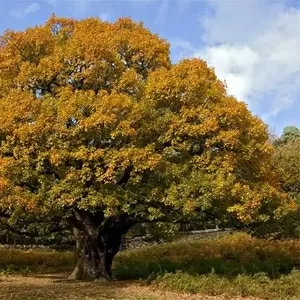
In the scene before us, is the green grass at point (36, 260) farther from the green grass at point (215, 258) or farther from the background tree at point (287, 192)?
the background tree at point (287, 192)

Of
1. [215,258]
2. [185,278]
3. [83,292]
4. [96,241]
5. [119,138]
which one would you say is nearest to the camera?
[83,292]

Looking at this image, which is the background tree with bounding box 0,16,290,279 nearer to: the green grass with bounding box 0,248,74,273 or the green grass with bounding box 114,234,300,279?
the green grass with bounding box 114,234,300,279

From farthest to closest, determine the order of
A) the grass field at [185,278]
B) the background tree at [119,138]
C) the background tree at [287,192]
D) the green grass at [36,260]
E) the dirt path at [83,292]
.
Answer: the green grass at [36,260]
the background tree at [287,192]
the background tree at [119,138]
the grass field at [185,278]
the dirt path at [83,292]

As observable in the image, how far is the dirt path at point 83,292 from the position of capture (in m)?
17.2

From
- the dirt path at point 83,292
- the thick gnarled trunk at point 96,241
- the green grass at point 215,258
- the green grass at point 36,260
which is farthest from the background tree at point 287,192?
the green grass at point 36,260

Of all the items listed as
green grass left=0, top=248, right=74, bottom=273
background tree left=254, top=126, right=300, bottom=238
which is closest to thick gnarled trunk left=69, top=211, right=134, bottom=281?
background tree left=254, top=126, right=300, bottom=238

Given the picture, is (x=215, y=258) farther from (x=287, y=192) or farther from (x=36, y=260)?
(x=36, y=260)

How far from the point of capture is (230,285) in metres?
19.0

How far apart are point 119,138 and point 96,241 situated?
5680mm

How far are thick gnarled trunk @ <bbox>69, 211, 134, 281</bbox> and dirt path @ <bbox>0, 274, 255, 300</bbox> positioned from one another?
2.91ft

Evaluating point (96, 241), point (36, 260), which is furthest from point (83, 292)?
point (36, 260)

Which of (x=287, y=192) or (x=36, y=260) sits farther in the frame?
(x=36, y=260)

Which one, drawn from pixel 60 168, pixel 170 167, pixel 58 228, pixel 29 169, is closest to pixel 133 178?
pixel 170 167

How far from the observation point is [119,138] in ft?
62.3
